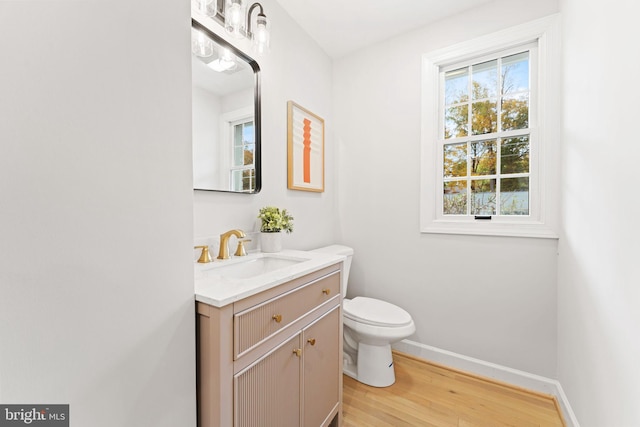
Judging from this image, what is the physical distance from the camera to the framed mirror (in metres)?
1.35

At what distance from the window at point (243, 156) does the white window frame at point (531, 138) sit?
129cm

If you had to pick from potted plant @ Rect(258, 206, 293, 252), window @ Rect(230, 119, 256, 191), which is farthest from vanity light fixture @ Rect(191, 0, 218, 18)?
potted plant @ Rect(258, 206, 293, 252)

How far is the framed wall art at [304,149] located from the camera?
76.2 inches

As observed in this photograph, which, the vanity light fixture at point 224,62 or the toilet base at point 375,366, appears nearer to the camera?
the vanity light fixture at point 224,62

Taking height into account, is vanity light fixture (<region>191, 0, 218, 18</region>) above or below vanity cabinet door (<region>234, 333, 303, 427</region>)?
above

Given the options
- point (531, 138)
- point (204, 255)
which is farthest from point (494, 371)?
point (204, 255)

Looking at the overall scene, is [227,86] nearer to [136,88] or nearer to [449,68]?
[136,88]

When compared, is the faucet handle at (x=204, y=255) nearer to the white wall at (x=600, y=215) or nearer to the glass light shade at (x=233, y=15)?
the glass light shade at (x=233, y=15)

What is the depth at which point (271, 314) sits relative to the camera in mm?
964

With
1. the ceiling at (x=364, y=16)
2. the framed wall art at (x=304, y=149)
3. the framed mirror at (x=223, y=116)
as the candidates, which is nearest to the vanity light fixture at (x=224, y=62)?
the framed mirror at (x=223, y=116)

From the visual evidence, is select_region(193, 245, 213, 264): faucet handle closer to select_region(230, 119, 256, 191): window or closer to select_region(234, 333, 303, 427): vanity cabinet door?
select_region(230, 119, 256, 191): window

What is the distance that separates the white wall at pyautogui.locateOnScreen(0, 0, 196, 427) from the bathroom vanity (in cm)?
7

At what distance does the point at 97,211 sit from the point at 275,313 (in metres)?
0.64

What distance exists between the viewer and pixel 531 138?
1.77m
